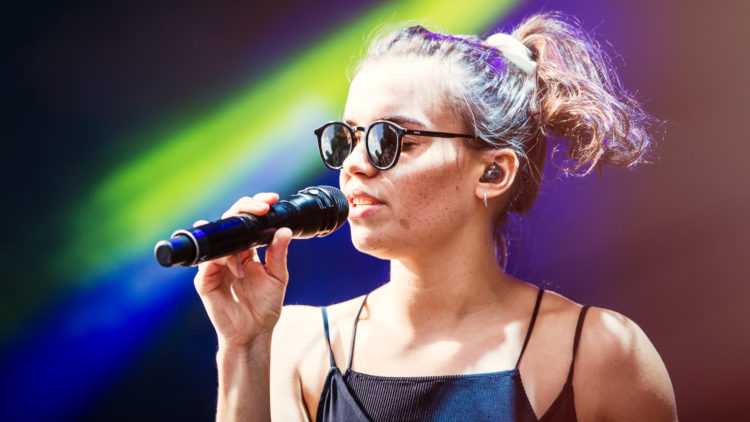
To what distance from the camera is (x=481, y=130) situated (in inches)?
65.3

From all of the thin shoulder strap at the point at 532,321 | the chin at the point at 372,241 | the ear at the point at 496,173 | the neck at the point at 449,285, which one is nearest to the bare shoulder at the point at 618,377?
the thin shoulder strap at the point at 532,321

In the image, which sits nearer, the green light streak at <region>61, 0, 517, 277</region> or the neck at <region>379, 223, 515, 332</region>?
the neck at <region>379, 223, 515, 332</region>

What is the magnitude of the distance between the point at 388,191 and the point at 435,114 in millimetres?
241

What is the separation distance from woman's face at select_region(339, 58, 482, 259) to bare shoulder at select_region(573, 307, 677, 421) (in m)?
0.46

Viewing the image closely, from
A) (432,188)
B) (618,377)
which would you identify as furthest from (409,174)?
(618,377)

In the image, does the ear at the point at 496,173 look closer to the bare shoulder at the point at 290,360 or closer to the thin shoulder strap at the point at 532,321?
the thin shoulder strap at the point at 532,321

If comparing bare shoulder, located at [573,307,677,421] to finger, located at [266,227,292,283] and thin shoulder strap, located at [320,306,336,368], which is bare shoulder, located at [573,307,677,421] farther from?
finger, located at [266,227,292,283]

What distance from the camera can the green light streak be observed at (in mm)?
2037

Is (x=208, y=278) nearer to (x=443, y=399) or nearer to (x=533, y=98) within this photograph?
(x=443, y=399)

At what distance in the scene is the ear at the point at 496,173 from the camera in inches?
66.2

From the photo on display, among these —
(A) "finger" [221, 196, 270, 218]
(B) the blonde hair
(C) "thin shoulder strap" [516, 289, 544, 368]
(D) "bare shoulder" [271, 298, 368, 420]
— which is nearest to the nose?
(B) the blonde hair

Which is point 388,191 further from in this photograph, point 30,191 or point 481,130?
point 30,191

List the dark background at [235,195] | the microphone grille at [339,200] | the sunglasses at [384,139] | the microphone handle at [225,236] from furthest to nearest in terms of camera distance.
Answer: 1. the dark background at [235,195]
2. the sunglasses at [384,139]
3. the microphone grille at [339,200]
4. the microphone handle at [225,236]

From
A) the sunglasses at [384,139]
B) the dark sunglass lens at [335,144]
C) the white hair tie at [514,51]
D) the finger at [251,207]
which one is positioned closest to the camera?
the finger at [251,207]
